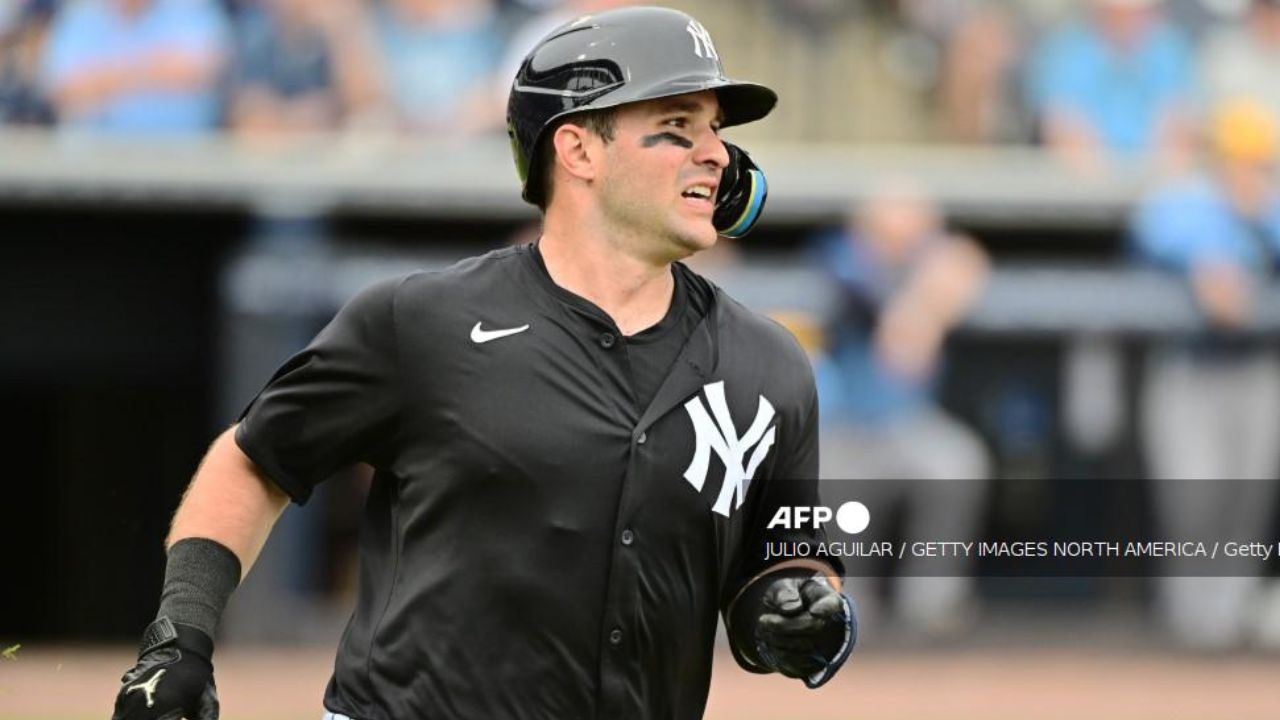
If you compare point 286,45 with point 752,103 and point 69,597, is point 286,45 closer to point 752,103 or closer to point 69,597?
point 69,597

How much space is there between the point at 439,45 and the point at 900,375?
2.68m

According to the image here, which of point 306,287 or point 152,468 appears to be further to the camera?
point 152,468

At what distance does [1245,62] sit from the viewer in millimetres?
10781

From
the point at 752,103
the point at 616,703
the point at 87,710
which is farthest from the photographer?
the point at 87,710

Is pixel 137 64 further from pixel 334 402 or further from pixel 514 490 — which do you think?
pixel 514 490

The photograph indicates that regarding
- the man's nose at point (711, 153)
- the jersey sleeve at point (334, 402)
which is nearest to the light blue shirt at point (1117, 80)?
the man's nose at point (711, 153)

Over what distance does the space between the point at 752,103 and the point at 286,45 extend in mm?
6840

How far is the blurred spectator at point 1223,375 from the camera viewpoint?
10.3 metres

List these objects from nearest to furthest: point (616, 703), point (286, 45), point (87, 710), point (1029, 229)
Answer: point (616, 703), point (87, 710), point (286, 45), point (1029, 229)

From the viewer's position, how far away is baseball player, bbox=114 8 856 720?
11.3ft

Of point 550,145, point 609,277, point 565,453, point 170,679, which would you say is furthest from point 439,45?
point 170,679

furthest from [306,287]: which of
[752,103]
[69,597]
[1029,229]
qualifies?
[752,103]

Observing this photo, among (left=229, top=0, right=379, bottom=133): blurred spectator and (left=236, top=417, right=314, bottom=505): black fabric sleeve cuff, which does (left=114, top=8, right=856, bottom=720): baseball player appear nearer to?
(left=236, top=417, right=314, bottom=505): black fabric sleeve cuff

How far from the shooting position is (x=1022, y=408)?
1128 centimetres
